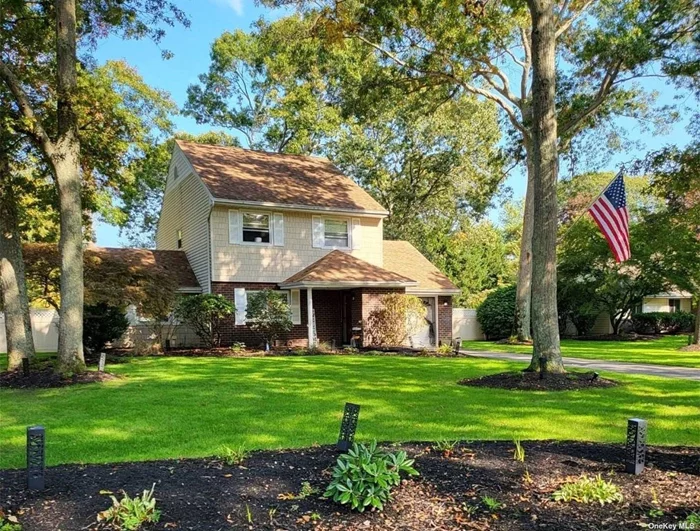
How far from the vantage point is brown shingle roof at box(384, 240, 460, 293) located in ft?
69.9

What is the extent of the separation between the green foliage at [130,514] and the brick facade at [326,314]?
1521 cm

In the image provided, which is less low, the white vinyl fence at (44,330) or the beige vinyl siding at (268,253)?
the beige vinyl siding at (268,253)

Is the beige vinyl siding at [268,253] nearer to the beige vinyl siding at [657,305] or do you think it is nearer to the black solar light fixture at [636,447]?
the black solar light fixture at [636,447]

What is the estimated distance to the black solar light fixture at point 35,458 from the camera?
3676 mm

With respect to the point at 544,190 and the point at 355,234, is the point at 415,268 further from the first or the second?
the point at 544,190

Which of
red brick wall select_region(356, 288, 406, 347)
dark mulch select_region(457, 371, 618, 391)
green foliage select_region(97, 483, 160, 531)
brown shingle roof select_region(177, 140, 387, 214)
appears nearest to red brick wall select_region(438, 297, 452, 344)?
red brick wall select_region(356, 288, 406, 347)

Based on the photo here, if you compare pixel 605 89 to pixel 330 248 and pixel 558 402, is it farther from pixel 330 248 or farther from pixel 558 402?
pixel 558 402

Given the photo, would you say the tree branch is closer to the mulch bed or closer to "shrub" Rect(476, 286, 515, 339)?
the mulch bed

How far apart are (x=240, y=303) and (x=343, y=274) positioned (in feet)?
12.5

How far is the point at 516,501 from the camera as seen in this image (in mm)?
3480

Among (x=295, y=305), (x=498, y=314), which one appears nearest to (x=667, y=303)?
(x=498, y=314)

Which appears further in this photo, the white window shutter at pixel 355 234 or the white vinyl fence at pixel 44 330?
Result: the white window shutter at pixel 355 234

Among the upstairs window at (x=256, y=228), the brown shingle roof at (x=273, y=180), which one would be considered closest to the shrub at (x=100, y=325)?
the brown shingle roof at (x=273, y=180)

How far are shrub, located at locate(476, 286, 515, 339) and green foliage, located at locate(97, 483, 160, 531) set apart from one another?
2333cm
